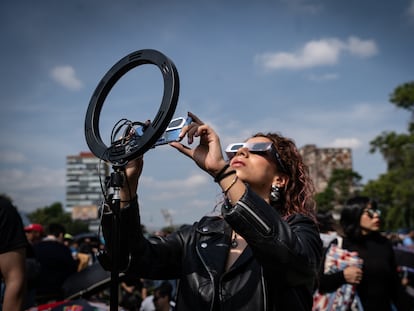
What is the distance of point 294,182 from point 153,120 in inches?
37.9

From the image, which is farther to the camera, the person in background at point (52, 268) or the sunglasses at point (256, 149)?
the person in background at point (52, 268)

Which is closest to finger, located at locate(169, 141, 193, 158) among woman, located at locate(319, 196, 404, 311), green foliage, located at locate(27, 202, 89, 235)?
woman, located at locate(319, 196, 404, 311)

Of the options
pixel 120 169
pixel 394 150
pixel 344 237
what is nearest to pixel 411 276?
pixel 344 237

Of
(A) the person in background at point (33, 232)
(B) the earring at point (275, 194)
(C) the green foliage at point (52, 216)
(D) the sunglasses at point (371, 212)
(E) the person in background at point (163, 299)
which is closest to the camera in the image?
(B) the earring at point (275, 194)

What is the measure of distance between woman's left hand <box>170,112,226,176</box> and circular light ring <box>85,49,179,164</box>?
0.11 metres

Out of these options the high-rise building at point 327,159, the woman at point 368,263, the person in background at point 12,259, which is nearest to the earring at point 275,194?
the person in background at point 12,259

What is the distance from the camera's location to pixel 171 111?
1.77 m

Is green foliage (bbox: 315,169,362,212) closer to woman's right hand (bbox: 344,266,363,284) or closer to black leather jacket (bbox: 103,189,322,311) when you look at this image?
woman's right hand (bbox: 344,266,363,284)

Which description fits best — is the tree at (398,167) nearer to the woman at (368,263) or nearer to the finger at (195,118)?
the woman at (368,263)

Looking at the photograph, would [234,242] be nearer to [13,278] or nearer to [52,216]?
[13,278]

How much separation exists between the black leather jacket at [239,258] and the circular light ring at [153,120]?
0.97 ft

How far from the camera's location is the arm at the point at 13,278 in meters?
2.77

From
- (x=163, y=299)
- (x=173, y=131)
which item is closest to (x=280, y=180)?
(x=173, y=131)

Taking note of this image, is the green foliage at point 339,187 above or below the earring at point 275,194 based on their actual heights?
above
